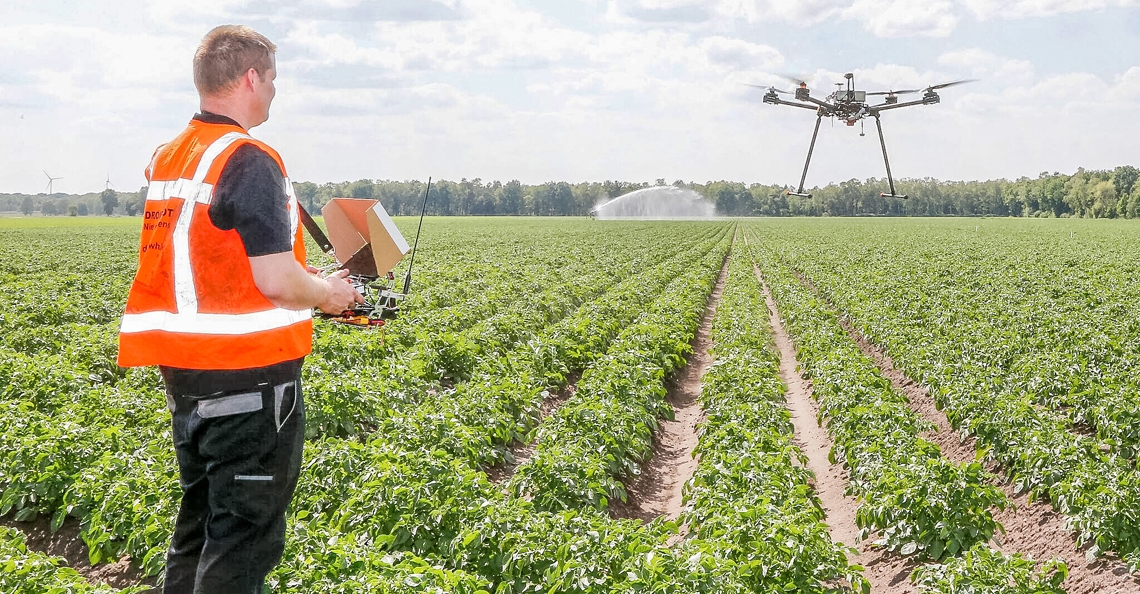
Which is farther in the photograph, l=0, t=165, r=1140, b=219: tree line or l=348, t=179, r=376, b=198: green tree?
l=0, t=165, r=1140, b=219: tree line

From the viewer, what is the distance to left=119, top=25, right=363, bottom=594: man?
2873mm

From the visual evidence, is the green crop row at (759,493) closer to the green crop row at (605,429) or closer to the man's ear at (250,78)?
the green crop row at (605,429)

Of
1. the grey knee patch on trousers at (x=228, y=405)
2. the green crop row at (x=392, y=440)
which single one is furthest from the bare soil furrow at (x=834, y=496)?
the grey knee patch on trousers at (x=228, y=405)

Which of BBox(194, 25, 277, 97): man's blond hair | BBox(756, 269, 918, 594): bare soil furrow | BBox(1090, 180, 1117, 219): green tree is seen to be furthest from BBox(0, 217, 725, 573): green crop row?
BBox(1090, 180, 1117, 219): green tree

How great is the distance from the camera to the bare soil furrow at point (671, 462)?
7762 mm

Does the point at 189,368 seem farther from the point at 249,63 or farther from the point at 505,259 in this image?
the point at 505,259

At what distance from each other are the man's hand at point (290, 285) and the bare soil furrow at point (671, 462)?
437cm

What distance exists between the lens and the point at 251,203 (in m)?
2.83

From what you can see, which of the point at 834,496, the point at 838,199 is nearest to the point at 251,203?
the point at 834,496

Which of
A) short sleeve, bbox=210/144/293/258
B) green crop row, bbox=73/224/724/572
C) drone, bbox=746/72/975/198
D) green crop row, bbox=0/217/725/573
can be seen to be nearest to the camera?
short sleeve, bbox=210/144/293/258

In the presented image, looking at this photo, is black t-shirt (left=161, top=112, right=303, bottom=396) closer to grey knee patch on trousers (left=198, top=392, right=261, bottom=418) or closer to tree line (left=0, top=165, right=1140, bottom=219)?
grey knee patch on trousers (left=198, top=392, right=261, bottom=418)

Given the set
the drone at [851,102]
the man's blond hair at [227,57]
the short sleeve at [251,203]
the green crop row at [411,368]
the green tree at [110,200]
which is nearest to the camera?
the short sleeve at [251,203]

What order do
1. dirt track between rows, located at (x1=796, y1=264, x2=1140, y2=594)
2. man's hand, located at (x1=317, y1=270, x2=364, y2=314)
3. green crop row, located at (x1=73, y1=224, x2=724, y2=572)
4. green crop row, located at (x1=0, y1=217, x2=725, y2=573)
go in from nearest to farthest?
man's hand, located at (x1=317, y1=270, x2=364, y2=314), green crop row, located at (x1=73, y1=224, x2=724, y2=572), green crop row, located at (x1=0, y1=217, x2=725, y2=573), dirt track between rows, located at (x1=796, y1=264, x2=1140, y2=594)

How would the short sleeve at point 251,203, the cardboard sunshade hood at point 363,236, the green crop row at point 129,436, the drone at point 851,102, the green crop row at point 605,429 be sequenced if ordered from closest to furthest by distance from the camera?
1. the short sleeve at point 251,203
2. the cardboard sunshade hood at point 363,236
3. the green crop row at point 129,436
4. the green crop row at point 605,429
5. the drone at point 851,102
